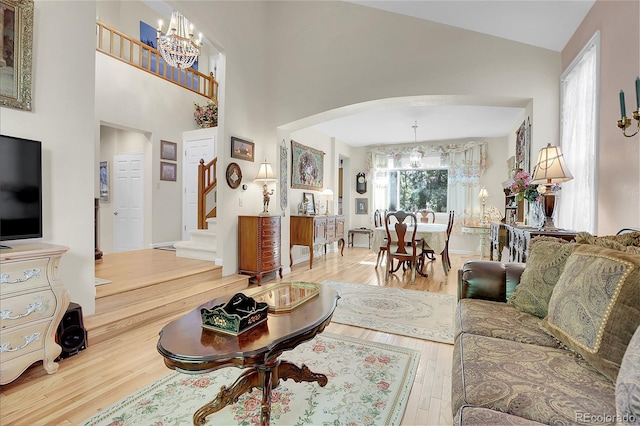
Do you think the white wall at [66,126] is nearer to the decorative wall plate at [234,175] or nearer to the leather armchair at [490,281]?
the decorative wall plate at [234,175]

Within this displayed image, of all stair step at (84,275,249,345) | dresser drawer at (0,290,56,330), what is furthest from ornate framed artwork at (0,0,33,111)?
stair step at (84,275,249,345)

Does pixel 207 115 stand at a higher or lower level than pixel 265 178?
higher

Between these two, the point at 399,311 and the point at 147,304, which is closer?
the point at 147,304

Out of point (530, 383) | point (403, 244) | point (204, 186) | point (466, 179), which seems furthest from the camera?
point (466, 179)

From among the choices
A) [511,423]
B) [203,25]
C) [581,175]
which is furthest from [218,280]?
[581,175]

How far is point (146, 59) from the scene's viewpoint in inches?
231

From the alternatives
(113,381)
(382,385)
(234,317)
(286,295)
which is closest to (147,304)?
(113,381)

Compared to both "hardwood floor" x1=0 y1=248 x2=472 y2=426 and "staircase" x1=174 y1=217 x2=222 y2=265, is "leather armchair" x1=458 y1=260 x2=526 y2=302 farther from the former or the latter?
"staircase" x1=174 y1=217 x2=222 y2=265

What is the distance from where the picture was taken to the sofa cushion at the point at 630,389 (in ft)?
2.44

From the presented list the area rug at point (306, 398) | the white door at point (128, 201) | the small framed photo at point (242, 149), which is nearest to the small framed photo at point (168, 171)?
the white door at point (128, 201)

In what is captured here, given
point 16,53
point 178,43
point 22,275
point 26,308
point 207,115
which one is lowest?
point 26,308

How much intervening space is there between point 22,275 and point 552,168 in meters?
3.77

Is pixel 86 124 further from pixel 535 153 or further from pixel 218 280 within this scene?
pixel 535 153

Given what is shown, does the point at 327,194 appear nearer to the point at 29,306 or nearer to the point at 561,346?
the point at 29,306
